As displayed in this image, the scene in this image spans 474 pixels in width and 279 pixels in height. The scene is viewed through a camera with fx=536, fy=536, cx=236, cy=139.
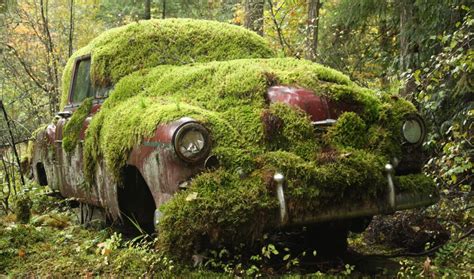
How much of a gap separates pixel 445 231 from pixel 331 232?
1.12m

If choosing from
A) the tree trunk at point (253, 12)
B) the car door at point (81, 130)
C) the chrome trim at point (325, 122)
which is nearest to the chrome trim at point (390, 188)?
the chrome trim at point (325, 122)

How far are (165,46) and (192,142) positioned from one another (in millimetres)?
2441

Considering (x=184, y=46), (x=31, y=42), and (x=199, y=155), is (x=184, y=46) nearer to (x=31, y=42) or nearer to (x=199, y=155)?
(x=199, y=155)

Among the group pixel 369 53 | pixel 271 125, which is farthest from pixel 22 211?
pixel 369 53

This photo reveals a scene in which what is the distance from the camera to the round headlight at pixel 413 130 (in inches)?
170

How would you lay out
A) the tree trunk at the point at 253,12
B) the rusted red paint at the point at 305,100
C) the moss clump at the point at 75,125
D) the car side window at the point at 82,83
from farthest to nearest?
the tree trunk at the point at 253,12, the car side window at the point at 82,83, the moss clump at the point at 75,125, the rusted red paint at the point at 305,100

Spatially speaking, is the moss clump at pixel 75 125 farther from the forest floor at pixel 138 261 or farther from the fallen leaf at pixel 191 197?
the fallen leaf at pixel 191 197

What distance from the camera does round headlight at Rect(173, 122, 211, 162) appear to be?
369cm

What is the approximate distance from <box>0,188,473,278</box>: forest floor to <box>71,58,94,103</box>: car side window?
5.15ft

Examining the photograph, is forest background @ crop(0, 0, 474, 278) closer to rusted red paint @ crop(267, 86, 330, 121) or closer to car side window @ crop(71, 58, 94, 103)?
car side window @ crop(71, 58, 94, 103)

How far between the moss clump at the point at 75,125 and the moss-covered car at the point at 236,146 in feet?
0.09

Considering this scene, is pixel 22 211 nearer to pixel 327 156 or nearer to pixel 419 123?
pixel 327 156

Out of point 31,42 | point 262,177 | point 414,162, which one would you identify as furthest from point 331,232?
point 31,42

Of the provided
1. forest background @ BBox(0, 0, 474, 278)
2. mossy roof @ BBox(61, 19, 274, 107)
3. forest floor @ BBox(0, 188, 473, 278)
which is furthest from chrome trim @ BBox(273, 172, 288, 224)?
mossy roof @ BBox(61, 19, 274, 107)
